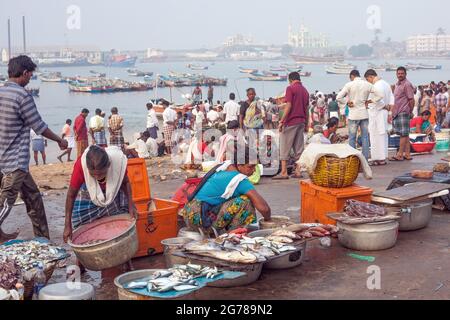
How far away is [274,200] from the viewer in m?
8.86

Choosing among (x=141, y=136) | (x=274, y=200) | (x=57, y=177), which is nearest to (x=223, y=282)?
(x=274, y=200)

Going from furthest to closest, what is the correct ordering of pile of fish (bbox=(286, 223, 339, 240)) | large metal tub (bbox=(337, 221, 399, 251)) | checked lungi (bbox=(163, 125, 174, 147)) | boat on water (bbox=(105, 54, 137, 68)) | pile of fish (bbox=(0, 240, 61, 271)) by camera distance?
boat on water (bbox=(105, 54, 137, 68)) → checked lungi (bbox=(163, 125, 174, 147)) → large metal tub (bbox=(337, 221, 399, 251)) → pile of fish (bbox=(286, 223, 339, 240)) → pile of fish (bbox=(0, 240, 61, 271))

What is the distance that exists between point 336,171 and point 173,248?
6.93 ft

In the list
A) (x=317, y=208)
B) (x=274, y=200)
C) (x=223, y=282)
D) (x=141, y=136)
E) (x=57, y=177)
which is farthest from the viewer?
(x=141, y=136)

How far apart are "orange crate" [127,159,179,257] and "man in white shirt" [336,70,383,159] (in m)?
5.14

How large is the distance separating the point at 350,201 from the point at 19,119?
→ 11.1ft

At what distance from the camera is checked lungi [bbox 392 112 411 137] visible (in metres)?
11.3

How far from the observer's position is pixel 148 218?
6168 mm

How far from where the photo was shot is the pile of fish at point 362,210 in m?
6.25

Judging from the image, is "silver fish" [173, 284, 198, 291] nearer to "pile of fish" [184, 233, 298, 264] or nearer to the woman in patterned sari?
"pile of fish" [184, 233, 298, 264]

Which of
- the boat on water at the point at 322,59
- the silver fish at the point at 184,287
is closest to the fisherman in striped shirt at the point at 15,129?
the silver fish at the point at 184,287

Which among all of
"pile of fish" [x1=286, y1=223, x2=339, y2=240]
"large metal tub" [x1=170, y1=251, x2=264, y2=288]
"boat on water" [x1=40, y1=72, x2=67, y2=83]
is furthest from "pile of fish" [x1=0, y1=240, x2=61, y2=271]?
"boat on water" [x1=40, y1=72, x2=67, y2=83]

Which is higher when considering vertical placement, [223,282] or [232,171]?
[232,171]

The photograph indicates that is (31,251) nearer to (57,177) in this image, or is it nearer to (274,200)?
(274,200)
